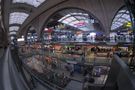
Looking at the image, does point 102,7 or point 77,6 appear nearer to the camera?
point 102,7

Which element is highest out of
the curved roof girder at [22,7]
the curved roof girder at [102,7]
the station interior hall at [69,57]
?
the curved roof girder at [22,7]

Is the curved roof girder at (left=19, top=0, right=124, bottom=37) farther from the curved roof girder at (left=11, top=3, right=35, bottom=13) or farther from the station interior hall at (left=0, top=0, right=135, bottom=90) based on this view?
the curved roof girder at (left=11, top=3, right=35, bottom=13)

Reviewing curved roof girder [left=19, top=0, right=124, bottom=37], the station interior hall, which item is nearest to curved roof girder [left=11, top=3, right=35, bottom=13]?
the station interior hall

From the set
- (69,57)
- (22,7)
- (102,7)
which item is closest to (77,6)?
(102,7)

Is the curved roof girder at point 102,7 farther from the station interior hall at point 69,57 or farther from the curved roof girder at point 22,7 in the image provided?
the curved roof girder at point 22,7

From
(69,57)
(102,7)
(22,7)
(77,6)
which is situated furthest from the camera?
(22,7)

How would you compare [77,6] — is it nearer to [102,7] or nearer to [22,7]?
[102,7]

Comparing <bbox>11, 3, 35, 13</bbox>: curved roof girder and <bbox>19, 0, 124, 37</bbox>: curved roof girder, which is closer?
<bbox>19, 0, 124, 37</bbox>: curved roof girder

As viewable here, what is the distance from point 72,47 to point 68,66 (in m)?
9.05

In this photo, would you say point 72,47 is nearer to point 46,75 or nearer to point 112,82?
point 46,75

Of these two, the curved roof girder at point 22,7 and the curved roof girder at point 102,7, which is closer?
the curved roof girder at point 102,7

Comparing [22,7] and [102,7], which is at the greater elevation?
[22,7]

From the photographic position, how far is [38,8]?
47.4 m

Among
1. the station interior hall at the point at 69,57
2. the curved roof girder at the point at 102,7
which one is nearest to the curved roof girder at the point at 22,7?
the station interior hall at the point at 69,57
